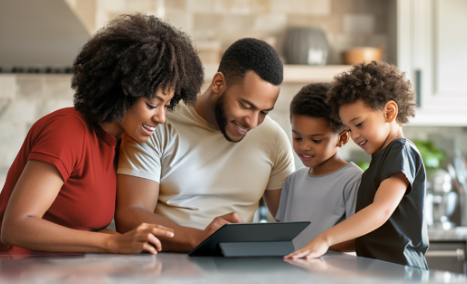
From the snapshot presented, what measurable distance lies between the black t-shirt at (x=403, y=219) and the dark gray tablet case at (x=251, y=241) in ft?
0.94

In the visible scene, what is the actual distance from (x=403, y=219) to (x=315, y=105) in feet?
1.47

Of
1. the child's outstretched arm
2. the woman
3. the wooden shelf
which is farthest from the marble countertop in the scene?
the woman

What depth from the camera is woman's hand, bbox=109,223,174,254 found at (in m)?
0.85

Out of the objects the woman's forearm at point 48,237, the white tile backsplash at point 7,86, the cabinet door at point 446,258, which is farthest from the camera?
the white tile backsplash at point 7,86

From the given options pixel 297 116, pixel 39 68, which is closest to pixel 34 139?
pixel 297 116

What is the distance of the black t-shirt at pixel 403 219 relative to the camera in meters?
1.06

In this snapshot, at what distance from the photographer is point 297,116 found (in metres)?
1.38

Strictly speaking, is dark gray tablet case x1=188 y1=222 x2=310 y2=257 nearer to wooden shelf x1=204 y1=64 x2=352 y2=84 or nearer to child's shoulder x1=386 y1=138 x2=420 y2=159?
child's shoulder x1=386 y1=138 x2=420 y2=159

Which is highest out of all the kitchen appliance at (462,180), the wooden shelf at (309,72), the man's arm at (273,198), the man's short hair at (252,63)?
the man's short hair at (252,63)

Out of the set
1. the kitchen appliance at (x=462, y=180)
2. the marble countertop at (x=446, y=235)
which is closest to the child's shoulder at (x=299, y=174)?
the marble countertop at (x=446, y=235)

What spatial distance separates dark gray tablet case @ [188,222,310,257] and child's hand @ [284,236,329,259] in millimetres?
47

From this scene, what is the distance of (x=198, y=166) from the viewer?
1.33 metres

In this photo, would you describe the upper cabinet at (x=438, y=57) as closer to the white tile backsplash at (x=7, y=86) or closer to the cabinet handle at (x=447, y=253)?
the cabinet handle at (x=447, y=253)

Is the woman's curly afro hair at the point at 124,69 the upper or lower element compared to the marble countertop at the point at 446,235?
upper
